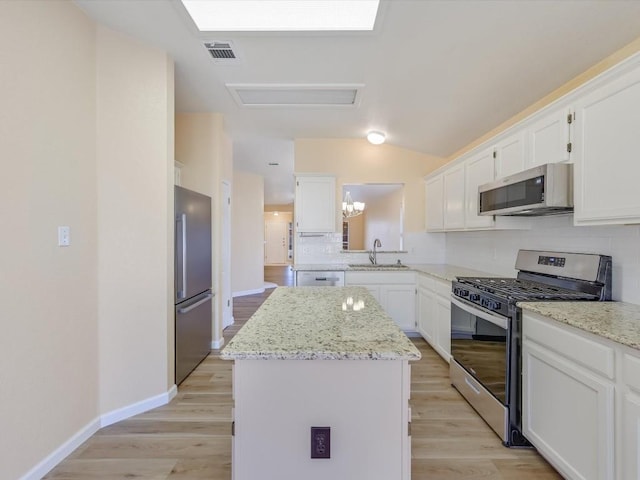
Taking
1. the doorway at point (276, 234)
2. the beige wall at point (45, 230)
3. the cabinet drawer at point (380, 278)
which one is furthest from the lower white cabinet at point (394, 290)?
the doorway at point (276, 234)

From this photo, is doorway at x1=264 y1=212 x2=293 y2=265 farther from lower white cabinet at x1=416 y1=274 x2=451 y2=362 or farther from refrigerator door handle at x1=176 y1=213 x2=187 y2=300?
refrigerator door handle at x1=176 y1=213 x2=187 y2=300

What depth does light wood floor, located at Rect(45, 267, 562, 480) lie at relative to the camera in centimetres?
172

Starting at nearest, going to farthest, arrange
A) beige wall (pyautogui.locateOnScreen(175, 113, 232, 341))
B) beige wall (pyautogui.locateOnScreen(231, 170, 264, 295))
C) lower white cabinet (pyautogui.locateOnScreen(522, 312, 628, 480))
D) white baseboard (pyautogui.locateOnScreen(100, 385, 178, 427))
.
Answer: lower white cabinet (pyautogui.locateOnScreen(522, 312, 628, 480)) < white baseboard (pyautogui.locateOnScreen(100, 385, 178, 427)) < beige wall (pyautogui.locateOnScreen(175, 113, 232, 341)) < beige wall (pyautogui.locateOnScreen(231, 170, 264, 295))

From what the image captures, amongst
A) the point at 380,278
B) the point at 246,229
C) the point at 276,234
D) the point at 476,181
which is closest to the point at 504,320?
the point at 476,181

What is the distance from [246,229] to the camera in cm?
654

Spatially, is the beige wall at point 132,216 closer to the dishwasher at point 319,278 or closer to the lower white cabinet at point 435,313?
the dishwasher at point 319,278

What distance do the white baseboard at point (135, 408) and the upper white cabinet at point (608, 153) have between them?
3024 millimetres

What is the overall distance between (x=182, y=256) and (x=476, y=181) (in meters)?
2.74

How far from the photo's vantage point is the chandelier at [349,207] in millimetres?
4406

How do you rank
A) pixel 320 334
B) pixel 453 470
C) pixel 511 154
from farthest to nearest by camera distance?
pixel 511 154
pixel 453 470
pixel 320 334

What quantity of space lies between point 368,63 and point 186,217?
1930 mm

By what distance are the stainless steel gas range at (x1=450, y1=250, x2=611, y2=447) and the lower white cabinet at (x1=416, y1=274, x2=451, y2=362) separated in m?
0.36

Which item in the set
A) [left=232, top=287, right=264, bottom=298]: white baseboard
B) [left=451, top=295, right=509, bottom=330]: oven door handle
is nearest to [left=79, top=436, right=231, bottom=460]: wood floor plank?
[left=451, top=295, right=509, bottom=330]: oven door handle

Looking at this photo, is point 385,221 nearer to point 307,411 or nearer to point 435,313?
point 435,313
